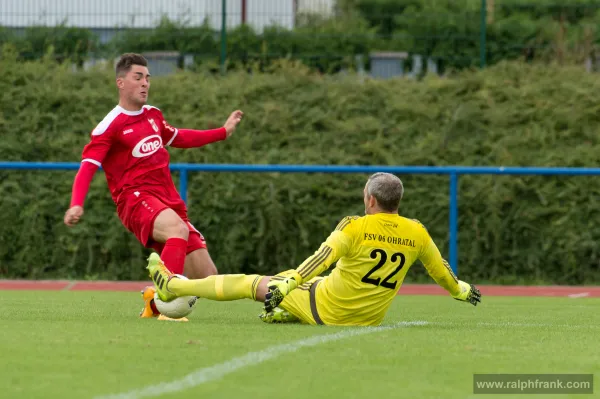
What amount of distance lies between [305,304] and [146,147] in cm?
186

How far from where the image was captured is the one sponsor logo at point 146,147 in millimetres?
8242

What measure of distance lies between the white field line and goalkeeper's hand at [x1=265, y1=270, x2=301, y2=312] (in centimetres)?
30

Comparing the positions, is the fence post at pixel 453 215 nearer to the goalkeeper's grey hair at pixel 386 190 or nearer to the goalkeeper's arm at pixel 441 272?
the goalkeeper's arm at pixel 441 272

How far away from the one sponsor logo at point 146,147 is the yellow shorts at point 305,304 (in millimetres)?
1691

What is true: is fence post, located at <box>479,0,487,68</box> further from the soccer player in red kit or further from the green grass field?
the soccer player in red kit

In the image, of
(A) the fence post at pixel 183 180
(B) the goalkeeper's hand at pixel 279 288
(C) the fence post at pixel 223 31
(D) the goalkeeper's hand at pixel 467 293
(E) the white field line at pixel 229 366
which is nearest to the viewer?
(E) the white field line at pixel 229 366

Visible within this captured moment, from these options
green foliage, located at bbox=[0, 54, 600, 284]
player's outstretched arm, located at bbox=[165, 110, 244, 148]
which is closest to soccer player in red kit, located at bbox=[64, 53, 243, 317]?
player's outstretched arm, located at bbox=[165, 110, 244, 148]

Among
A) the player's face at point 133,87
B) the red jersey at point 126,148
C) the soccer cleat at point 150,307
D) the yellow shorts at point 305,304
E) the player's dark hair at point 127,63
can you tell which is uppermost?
the player's dark hair at point 127,63

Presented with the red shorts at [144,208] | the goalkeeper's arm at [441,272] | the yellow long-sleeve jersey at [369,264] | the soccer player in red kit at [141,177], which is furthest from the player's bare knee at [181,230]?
the goalkeeper's arm at [441,272]

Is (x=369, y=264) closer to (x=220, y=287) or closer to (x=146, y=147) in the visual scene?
(x=220, y=287)

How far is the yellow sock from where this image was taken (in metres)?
7.06

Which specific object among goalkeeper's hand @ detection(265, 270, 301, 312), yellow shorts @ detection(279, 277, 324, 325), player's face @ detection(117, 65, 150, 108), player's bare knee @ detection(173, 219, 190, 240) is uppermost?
player's face @ detection(117, 65, 150, 108)

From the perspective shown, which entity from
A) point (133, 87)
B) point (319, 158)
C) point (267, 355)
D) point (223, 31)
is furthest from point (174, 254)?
point (223, 31)

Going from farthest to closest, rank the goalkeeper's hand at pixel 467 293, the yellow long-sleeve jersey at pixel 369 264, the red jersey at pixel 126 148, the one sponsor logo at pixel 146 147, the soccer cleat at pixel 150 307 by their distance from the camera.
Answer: the one sponsor logo at pixel 146 147
the red jersey at pixel 126 148
the soccer cleat at pixel 150 307
the goalkeeper's hand at pixel 467 293
the yellow long-sleeve jersey at pixel 369 264
